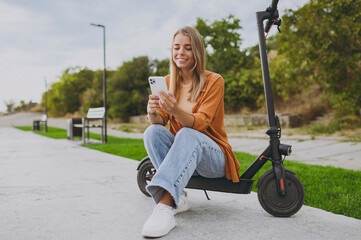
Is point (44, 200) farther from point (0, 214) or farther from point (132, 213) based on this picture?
point (132, 213)

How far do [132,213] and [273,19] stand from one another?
163 centimetres

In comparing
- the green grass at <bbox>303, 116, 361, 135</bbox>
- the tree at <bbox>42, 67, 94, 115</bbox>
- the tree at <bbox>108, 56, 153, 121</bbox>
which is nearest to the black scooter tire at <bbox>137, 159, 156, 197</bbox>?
the green grass at <bbox>303, 116, 361, 135</bbox>

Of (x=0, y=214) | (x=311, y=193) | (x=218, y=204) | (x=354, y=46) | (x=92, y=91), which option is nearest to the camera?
(x=0, y=214)

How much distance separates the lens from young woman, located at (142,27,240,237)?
6.31 ft

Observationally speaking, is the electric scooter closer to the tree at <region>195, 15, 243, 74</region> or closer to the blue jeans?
the blue jeans

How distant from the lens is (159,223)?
6.05ft

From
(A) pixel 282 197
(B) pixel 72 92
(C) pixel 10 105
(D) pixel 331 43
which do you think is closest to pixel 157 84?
(A) pixel 282 197

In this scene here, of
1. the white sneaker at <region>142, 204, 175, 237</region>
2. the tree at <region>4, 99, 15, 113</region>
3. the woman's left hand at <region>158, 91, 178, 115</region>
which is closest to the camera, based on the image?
the white sneaker at <region>142, 204, 175, 237</region>

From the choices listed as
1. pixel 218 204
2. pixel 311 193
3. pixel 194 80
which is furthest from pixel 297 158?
pixel 194 80

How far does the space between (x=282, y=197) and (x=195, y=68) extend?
3.37ft

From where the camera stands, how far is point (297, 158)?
5445 mm

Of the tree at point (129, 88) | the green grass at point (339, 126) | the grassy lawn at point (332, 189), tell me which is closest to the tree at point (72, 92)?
the tree at point (129, 88)

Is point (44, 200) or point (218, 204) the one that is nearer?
point (218, 204)

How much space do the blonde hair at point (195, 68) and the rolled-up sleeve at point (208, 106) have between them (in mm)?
75
